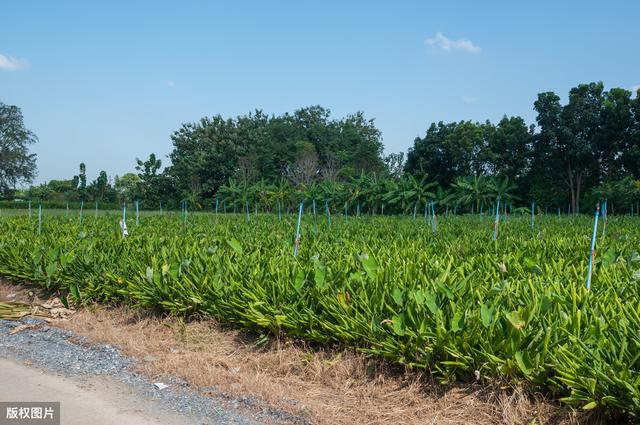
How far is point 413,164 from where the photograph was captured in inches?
1812

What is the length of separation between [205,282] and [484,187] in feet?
98.5

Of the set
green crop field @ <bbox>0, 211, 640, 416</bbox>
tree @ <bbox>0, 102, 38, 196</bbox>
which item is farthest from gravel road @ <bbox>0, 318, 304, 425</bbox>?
tree @ <bbox>0, 102, 38, 196</bbox>

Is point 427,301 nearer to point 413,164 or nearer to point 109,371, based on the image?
point 109,371

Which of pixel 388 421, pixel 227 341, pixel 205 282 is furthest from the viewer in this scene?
pixel 205 282

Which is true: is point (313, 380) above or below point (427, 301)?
below

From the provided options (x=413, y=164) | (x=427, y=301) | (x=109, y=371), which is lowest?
(x=109, y=371)

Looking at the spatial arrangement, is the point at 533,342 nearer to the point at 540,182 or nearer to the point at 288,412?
the point at 288,412

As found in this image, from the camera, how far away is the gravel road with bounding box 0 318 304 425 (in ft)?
12.6

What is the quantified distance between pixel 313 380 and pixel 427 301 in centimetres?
106

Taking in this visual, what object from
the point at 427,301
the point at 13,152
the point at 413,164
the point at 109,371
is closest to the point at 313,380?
the point at 427,301

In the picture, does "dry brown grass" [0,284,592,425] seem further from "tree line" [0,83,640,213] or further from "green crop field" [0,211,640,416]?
"tree line" [0,83,640,213]

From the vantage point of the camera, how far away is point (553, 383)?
3.42 meters

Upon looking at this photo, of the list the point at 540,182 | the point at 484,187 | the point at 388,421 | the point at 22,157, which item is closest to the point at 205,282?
the point at 388,421

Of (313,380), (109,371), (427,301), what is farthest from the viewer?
(109,371)
